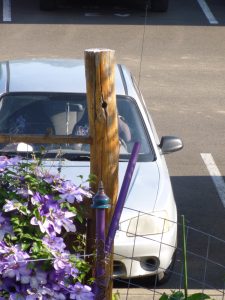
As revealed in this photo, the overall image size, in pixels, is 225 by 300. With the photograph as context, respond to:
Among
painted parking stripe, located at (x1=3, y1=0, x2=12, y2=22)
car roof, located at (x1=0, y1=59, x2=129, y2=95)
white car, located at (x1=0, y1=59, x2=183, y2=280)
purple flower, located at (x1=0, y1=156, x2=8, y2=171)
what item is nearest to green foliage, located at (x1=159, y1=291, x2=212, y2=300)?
purple flower, located at (x1=0, y1=156, x2=8, y2=171)

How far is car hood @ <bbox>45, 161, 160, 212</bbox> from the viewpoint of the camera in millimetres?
6660

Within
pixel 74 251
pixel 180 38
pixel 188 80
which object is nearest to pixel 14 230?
pixel 74 251

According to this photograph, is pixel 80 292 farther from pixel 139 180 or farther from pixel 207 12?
pixel 207 12

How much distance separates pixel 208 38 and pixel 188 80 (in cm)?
356

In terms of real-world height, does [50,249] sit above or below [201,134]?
above

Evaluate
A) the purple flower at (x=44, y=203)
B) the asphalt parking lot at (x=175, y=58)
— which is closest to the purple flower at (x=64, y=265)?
the purple flower at (x=44, y=203)

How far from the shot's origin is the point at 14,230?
151 inches

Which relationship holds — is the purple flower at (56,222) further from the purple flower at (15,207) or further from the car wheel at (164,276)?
the car wheel at (164,276)

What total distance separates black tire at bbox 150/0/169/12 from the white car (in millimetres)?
11882

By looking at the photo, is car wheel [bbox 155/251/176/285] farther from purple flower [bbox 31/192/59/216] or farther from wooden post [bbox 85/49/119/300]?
purple flower [bbox 31/192/59/216]

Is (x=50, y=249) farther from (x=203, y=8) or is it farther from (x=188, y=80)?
(x=203, y=8)

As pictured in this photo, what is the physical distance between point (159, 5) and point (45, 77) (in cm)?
1252

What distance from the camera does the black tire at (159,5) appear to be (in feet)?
65.5

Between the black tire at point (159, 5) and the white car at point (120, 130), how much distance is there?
1188 centimetres
